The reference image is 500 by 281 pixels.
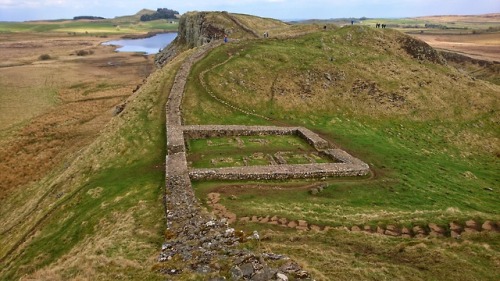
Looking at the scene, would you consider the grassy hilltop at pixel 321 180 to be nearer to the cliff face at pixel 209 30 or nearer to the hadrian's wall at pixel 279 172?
the hadrian's wall at pixel 279 172

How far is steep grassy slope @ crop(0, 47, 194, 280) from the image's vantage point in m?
20.8

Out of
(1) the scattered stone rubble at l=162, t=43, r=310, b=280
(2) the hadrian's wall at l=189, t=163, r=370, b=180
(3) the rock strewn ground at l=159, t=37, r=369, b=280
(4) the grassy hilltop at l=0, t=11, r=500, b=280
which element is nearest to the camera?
(1) the scattered stone rubble at l=162, t=43, r=310, b=280

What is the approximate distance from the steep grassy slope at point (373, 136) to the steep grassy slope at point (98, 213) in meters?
5.67

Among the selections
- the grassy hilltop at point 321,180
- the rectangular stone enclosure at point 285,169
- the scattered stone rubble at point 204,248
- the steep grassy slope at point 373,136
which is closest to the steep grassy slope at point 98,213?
the grassy hilltop at point 321,180

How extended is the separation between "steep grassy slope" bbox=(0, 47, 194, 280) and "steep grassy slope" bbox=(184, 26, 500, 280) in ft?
18.6

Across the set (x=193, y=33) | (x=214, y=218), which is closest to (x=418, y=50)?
(x=193, y=33)

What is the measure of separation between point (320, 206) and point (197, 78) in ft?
124

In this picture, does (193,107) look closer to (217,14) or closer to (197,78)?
(197,78)

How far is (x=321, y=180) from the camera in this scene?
108 ft

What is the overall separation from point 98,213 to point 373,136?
3621 centimetres

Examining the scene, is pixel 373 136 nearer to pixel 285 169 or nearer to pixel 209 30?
pixel 285 169

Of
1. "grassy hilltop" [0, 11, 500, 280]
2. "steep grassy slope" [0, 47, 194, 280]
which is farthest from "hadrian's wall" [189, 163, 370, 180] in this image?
"steep grassy slope" [0, 47, 194, 280]

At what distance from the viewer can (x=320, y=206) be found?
27703 mm

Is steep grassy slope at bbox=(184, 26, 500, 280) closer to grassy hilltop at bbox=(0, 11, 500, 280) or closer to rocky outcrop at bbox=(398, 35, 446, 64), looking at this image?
grassy hilltop at bbox=(0, 11, 500, 280)
